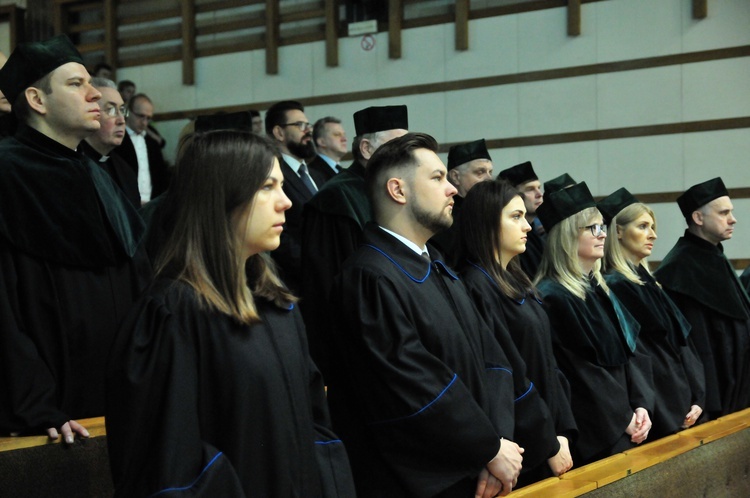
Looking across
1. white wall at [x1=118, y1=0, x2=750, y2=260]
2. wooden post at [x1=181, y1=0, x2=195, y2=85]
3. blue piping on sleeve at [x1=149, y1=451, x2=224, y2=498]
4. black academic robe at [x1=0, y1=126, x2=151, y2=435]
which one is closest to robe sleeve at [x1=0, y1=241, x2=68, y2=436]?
black academic robe at [x1=0, y1=126, x2=151, y2=435]

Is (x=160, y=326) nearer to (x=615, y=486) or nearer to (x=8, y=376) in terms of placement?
(x=8, y=376)

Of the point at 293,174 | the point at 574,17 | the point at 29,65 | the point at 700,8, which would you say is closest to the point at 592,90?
the point at 574,17

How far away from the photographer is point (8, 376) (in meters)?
2.84

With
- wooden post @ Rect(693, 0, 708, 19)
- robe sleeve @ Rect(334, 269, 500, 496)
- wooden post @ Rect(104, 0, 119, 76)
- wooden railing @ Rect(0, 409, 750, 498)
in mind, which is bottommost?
wooden railing @ Rect(0, 409, 750, 498)

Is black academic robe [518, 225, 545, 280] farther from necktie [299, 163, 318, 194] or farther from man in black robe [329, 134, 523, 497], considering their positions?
man in black robe [329, 134, 523, 497]

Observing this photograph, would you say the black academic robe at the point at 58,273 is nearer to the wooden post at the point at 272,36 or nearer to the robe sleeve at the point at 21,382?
the robe sleeve at the point at 21,382

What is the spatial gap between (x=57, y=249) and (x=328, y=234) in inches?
66.9

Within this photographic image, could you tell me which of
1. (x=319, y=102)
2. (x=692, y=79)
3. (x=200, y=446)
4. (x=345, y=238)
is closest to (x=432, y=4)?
(x=319, y=102)

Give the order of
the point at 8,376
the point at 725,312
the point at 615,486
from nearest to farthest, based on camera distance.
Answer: the point at 8,376
the point at 615,486
the point at 725,312

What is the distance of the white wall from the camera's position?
8.01m

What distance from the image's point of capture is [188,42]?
1018cm

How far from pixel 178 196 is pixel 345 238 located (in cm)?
230

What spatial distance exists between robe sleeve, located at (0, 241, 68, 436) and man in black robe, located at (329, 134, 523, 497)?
2.94 ft

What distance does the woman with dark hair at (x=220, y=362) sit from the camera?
6.68ft
